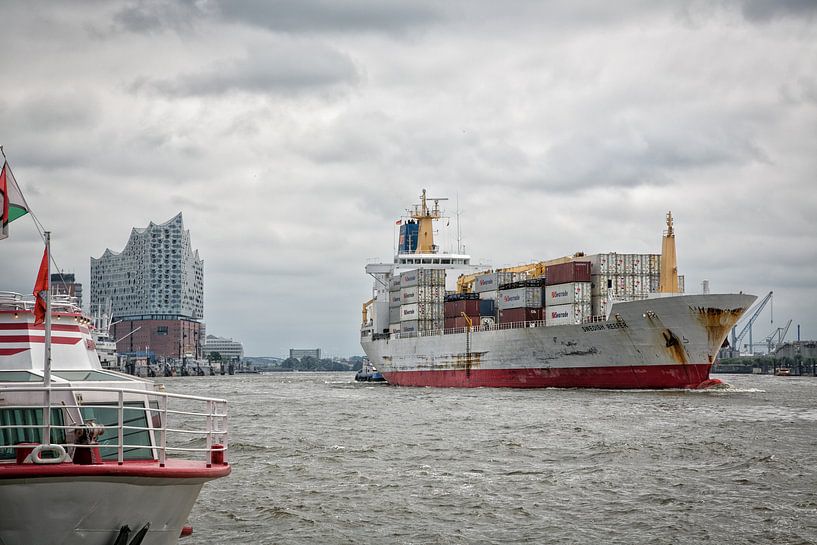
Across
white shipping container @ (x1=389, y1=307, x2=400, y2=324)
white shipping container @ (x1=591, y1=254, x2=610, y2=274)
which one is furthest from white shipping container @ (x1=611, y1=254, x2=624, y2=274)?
white shipping container @ (x1=389, y1=307, x2=400, y2=324)

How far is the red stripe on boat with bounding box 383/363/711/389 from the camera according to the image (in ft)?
174

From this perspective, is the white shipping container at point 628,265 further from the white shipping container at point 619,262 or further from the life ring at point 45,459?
the life ring at point 45,459

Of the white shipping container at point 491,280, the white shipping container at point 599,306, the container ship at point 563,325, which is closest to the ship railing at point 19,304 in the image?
the container ship at point 563,325

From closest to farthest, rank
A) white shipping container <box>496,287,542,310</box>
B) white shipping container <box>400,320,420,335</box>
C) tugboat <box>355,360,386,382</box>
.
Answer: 1. white shipping container <box>496,287,542,310</box>
2. white shipping container <box>400,320,420,335</box>
3. tugboat <box>355,360,386,382</box>

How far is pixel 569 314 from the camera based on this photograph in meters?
58.5

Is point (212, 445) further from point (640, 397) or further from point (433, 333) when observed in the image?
point (433, 333)

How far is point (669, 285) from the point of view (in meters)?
56.1

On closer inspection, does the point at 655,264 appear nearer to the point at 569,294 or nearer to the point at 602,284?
the point at 602,284

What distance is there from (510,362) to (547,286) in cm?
578

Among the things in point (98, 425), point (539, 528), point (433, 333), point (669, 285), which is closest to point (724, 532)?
point (539, 528)

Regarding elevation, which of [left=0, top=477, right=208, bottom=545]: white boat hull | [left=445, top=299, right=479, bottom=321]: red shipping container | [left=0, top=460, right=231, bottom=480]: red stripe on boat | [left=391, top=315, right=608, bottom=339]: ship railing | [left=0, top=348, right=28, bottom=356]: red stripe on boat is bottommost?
[left=0, top=477, right=208, bottom=545]: white boat hull

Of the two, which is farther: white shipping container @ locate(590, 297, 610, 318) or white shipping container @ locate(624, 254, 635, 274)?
white shipping container @ locate(624, 254, 635, 274)

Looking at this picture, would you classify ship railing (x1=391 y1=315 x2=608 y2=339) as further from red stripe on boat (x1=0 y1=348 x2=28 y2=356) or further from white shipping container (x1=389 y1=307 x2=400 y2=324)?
red stripe on boat (x1=0 y1=348 x2=28 y2=356)

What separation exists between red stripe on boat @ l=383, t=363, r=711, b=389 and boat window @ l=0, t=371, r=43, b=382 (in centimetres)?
4499
